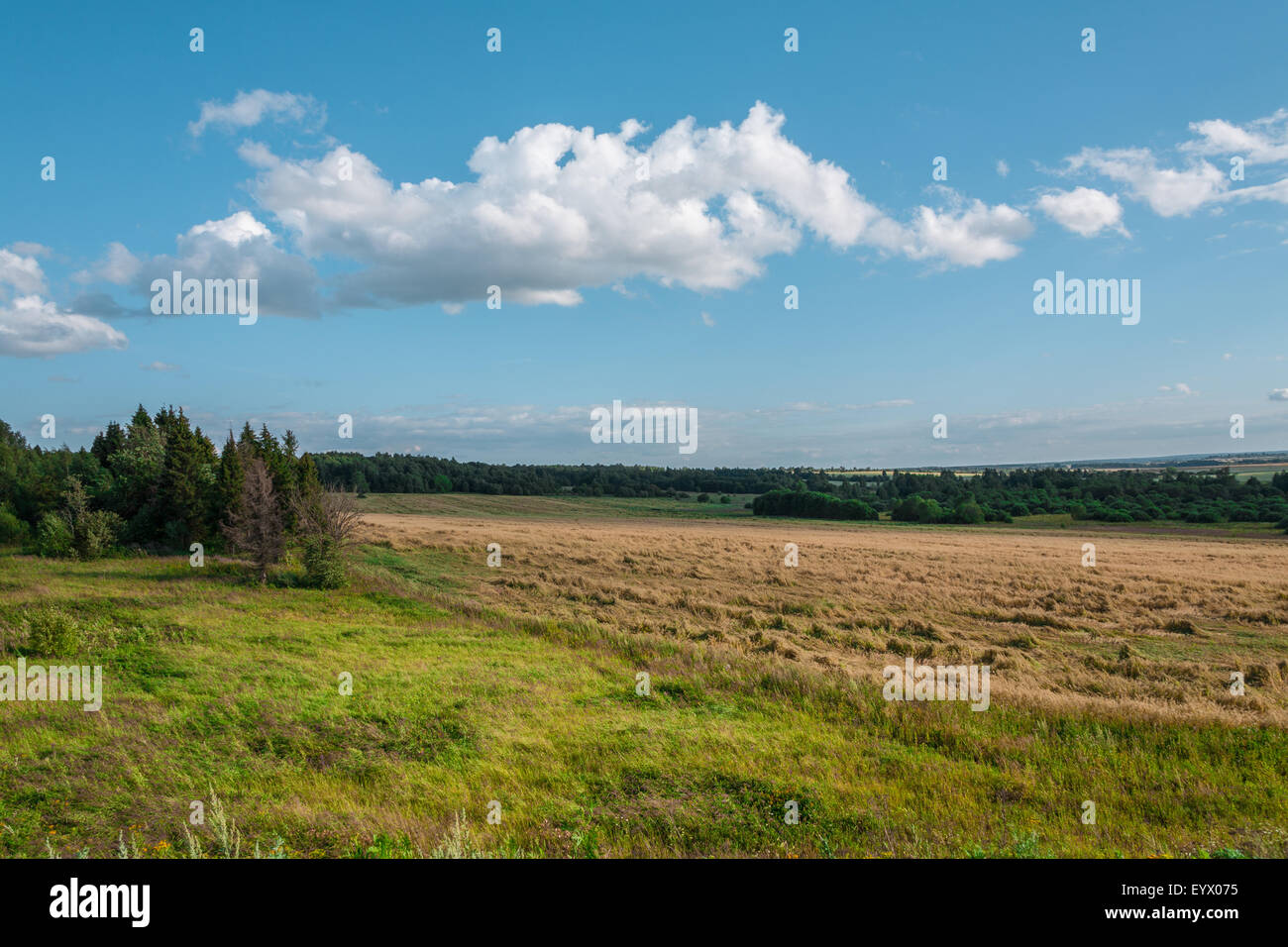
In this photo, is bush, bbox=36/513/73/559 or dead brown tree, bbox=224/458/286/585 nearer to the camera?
dead brown tree, bbox=224/458/286/585

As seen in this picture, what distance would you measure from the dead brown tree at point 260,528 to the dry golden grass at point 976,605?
36.1ft

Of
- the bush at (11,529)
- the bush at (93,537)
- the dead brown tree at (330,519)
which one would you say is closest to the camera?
the dead brown tree at (330,519)

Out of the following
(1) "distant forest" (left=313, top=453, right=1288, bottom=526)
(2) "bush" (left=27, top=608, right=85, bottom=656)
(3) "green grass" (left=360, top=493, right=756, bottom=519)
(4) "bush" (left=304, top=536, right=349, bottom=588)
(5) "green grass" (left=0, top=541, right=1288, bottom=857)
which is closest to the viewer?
(5) "green grass" (left=0, top=541, right=1288, bottom=857)

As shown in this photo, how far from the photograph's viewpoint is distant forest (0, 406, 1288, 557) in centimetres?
4366

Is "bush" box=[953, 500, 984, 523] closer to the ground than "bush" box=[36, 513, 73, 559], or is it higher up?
closer to the ground

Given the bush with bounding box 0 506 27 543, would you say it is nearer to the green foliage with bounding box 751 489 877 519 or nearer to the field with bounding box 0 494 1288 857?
the field with bounding box 0 494 1288 857

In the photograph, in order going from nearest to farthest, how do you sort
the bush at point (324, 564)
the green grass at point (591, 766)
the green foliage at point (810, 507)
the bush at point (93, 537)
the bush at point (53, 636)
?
the green grass at point (591, 766), the bush at point (53, 636), the bush at point (324, 564), the bush at point (93, 537), the green foliage at point (810, 507)

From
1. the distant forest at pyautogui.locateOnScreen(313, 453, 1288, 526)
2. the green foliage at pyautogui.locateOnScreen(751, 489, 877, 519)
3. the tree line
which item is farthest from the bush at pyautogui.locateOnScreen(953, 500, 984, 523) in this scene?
the tree line

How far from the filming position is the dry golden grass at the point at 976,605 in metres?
16.6

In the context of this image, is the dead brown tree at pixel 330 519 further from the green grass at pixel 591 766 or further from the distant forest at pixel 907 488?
the distant forest at pixel 907 488

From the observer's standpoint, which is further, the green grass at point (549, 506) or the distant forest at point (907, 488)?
the green grass at point (549, 506)

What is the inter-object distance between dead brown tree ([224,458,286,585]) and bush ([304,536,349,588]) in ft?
8.15

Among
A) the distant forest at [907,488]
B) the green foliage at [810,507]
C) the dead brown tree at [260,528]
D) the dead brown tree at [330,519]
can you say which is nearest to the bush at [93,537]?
the dead brown tree at [260,528]
